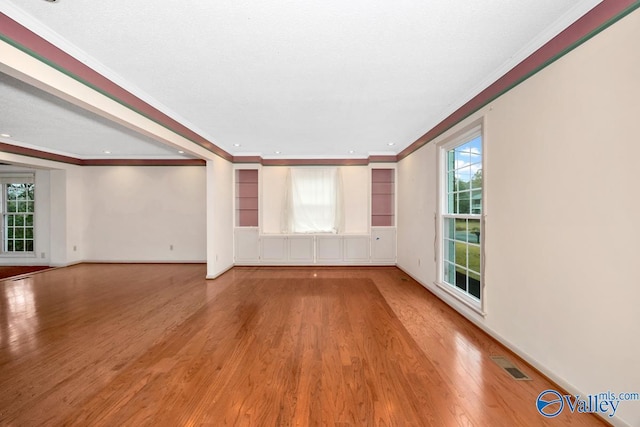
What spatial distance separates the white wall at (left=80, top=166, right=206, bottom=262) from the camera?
6.55 metres

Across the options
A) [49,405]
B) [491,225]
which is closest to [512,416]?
[491,225]

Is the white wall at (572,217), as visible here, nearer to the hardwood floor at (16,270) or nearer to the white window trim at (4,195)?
the hardwood floor at (16,270)

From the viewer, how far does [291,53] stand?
2.20m

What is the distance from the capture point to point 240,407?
5.84 feet

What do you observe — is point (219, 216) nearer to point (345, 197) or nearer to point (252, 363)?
point (345, 197)

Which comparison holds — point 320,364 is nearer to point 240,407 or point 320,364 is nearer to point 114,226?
point 240,407

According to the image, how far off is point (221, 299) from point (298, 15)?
364 cm

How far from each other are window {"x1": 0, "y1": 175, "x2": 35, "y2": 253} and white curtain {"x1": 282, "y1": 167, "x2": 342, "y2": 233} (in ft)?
20.1

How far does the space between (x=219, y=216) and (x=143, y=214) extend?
8.59ft

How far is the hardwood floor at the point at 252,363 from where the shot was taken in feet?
5.67

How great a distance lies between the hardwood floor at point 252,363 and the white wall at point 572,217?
1.24 feet

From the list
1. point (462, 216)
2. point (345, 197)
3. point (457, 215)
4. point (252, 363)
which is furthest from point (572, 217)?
point (345, 197)

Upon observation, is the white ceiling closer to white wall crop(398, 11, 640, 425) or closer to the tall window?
white wall crop(398, 11, 640, 425)

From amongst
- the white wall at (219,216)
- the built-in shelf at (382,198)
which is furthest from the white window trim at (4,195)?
the built-in shelf at (382,198)
